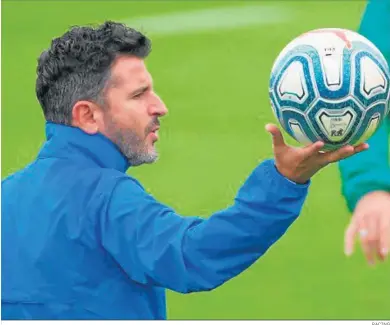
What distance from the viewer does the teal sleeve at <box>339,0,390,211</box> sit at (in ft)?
13.6

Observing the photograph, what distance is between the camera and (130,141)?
462cm

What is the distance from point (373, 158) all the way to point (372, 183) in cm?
15

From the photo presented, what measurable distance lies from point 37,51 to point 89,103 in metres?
6.24

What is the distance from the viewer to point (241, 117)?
916cm

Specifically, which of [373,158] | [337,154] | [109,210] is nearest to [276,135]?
[337,154]

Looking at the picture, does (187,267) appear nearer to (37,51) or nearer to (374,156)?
(374,156)

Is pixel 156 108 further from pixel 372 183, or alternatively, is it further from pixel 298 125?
pixel 372 183

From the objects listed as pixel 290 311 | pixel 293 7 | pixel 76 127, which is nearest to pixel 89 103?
pixel 76 127

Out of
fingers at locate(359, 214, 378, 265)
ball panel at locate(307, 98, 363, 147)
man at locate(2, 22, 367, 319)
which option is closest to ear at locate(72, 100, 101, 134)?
man at locate(2, 22, 367, 319)

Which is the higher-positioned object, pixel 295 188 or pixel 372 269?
pixel 295 188

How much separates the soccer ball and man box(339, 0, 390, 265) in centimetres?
12

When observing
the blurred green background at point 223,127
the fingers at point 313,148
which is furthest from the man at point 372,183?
the blurred green background at point 223,127

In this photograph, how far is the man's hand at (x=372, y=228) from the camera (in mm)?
3916

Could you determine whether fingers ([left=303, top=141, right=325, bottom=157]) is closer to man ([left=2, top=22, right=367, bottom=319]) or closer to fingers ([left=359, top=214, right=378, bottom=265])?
man ([left=2, top=22, right=367, bottom=319])
